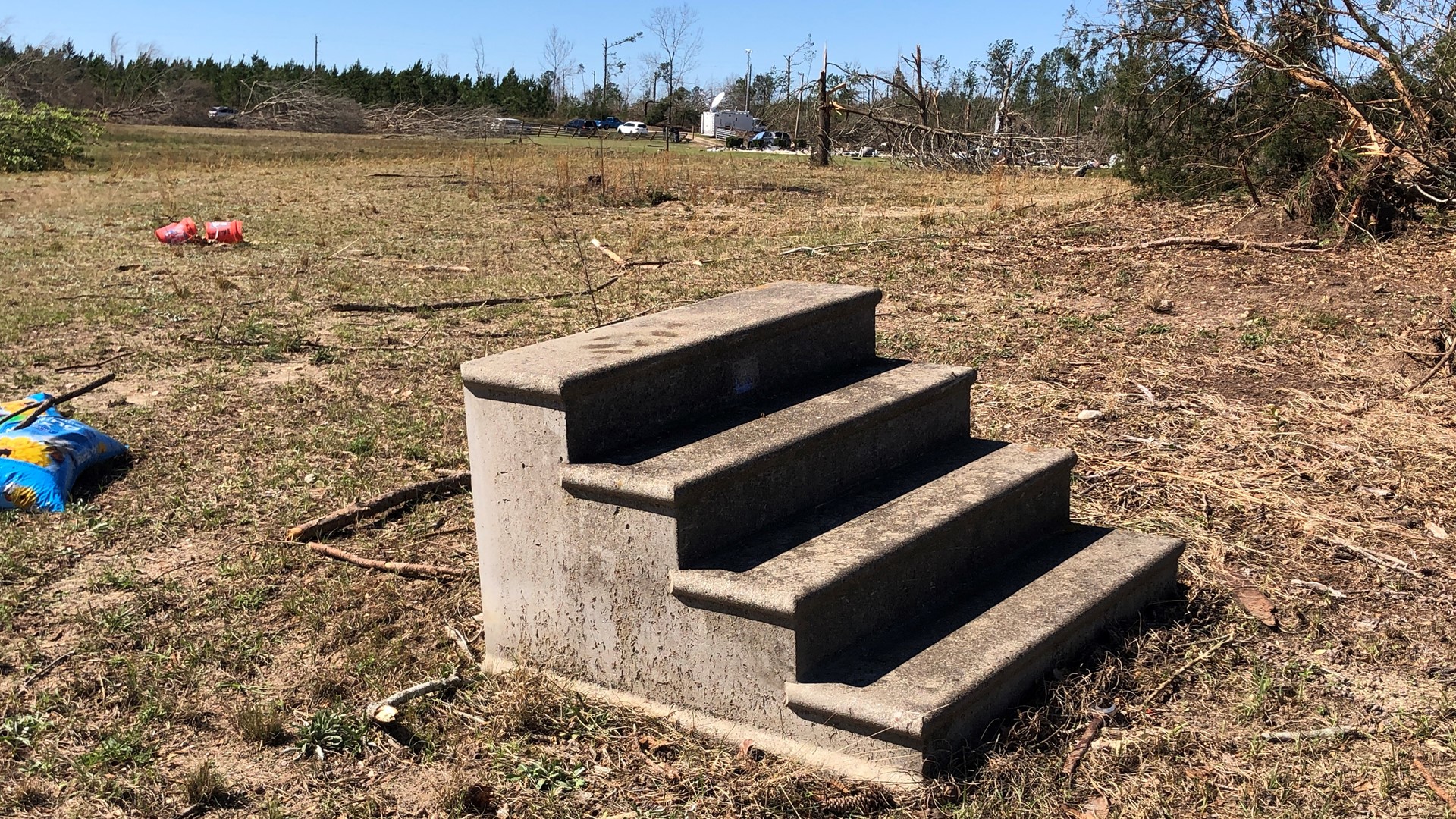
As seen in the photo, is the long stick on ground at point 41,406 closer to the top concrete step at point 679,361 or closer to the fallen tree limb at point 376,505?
the fallen tree limb at point 376,505

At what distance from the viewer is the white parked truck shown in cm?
6034

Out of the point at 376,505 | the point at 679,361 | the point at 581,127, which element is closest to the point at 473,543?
the point at 376,505

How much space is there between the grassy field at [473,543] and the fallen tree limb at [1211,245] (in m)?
0.14

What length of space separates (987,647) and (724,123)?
6079cm

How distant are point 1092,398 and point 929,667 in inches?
131

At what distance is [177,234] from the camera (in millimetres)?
12156

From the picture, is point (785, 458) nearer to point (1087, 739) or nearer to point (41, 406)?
point (1087, 739)

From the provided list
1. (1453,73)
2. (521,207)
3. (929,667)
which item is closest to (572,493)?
(929,667)

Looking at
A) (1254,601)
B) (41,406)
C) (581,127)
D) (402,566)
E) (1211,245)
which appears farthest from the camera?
(581,127)

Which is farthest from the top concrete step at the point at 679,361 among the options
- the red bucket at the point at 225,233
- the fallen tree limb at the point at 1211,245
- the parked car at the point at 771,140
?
the parked car at the point at 771,140

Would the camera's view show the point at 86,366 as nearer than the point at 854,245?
Yes

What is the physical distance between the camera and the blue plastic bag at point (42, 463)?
15.2 ft

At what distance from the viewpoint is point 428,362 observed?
7023 millimetres

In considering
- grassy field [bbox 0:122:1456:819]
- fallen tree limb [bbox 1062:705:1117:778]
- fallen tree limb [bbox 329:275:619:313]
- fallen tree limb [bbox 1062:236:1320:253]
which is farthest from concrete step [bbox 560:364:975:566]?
fallen tree limb [bbox 1062:236:1320:253]
